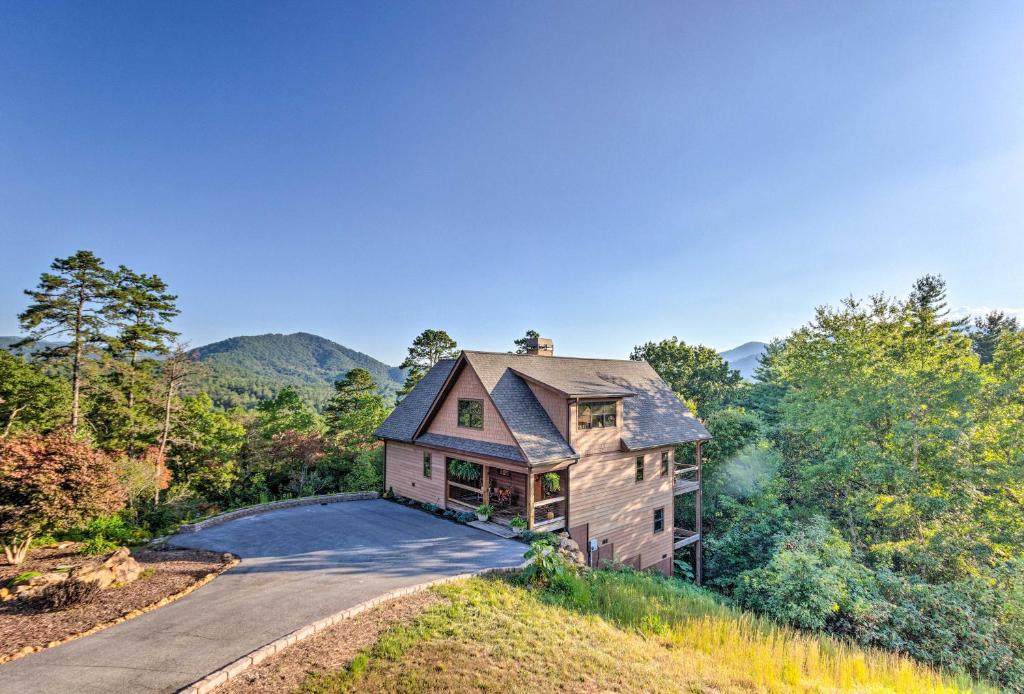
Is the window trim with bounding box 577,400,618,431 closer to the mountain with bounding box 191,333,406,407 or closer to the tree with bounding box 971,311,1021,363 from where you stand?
the tree with bounding box 971,311,1021,363

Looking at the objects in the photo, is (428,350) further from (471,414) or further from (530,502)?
(530,502)

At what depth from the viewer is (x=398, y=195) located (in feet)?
69.1

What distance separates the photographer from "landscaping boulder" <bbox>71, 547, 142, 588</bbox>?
850cm

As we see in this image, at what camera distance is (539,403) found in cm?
1698

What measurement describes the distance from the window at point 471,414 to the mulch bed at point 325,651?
8.38 metres

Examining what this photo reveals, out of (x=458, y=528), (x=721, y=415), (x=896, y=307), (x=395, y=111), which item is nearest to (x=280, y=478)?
(x=458, y=528)

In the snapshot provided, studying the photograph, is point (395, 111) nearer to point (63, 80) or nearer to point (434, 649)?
point (63, 80)

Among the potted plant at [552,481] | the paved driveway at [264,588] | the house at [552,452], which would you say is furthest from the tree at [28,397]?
the potted plant at [552,481]

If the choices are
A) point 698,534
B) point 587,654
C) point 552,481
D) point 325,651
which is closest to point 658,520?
point 698,534

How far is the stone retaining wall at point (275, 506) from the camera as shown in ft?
47.7

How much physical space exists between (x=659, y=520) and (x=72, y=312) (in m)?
29.1

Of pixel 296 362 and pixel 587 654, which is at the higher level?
Result: pixel 296 362

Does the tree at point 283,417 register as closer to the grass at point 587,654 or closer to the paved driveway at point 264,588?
the paved driveway at point 264,588

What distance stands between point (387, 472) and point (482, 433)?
677 centimetres
